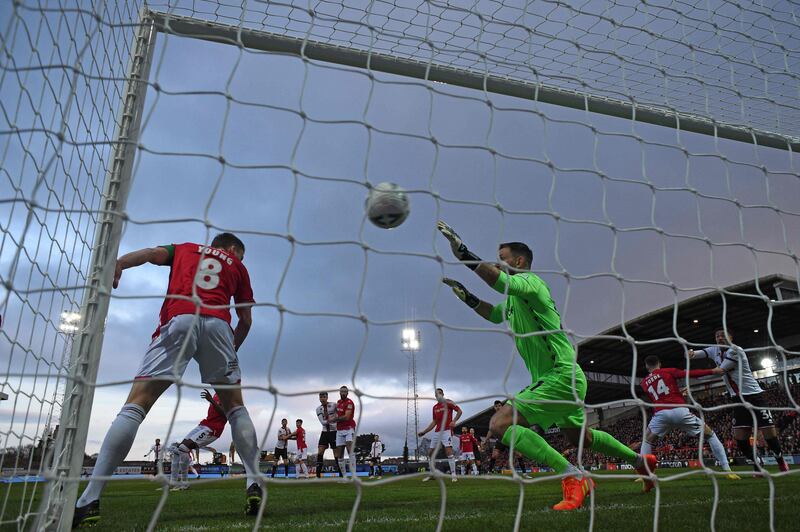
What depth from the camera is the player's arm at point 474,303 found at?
4.54 meters

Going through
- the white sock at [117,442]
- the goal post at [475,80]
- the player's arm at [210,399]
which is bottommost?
the white sock at [117,442]

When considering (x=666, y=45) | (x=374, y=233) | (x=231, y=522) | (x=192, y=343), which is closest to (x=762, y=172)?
(x=666, y=45)

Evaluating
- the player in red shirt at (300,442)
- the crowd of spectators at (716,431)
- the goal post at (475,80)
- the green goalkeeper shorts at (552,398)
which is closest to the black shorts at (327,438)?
the player in red shirt at (300,442)

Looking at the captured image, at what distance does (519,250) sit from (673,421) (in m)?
4.73

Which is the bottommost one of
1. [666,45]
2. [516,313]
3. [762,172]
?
[516,313]

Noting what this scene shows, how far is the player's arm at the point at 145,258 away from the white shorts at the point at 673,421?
6.63 m

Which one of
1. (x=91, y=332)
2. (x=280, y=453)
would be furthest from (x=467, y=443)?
(x=91, y=332)

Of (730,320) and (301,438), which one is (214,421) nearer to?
(301,438)

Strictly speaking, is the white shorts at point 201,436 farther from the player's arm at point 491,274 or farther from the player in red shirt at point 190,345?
the player's arm at point 491,274

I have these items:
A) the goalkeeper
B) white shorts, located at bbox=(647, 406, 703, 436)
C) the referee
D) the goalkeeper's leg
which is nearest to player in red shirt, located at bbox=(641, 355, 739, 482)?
white shorts, located at bbox=(647, 406, 703, 436)

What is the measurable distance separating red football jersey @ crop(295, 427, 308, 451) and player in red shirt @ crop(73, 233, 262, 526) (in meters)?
11.5

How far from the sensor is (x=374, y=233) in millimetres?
3629

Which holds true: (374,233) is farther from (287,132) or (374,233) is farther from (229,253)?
(229,253)

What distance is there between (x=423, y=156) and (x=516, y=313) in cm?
162
